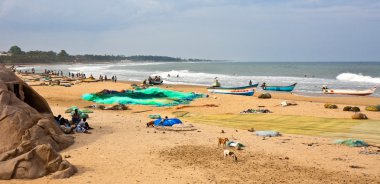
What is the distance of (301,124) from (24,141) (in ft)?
46.6

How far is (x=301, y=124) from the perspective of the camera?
67.5ft

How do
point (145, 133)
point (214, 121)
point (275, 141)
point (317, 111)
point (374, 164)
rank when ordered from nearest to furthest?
point (374, 164), point (275, 141), point (145, 133), point (214, 121), point (317, 111)

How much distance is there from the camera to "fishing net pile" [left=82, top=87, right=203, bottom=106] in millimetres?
30147

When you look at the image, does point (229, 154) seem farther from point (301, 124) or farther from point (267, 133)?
point (301, 124)

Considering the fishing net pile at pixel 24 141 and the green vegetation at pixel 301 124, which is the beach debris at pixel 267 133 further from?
the fishing net pile at pixel 24 141

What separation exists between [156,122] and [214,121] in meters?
3.87

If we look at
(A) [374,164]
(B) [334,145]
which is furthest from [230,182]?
(B) [334,145]

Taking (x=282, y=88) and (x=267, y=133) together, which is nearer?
(x=267, y=133)

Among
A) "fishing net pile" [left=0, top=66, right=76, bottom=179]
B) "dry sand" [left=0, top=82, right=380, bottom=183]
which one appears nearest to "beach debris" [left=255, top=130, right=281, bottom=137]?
"dry sand" [left=0, top=82, right=380, bottom=183]

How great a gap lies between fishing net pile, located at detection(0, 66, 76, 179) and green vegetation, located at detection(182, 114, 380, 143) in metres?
9.79

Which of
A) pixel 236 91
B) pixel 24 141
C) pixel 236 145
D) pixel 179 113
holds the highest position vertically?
pixel 24 141

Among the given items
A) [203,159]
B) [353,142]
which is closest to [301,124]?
[353,142]

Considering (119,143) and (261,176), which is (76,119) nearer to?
(119,143)

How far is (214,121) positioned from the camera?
22.3 meters
